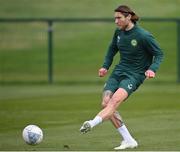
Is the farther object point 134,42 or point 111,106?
point 134,42

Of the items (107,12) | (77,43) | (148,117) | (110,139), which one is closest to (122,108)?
(148,117)

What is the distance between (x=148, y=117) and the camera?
17.9 metres

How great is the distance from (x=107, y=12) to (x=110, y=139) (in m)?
24.6

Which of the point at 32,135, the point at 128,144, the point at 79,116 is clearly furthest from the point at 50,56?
the point at 32,135

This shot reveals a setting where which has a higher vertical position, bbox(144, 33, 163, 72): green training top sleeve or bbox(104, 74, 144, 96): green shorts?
bbox(144, 33, 163, 72): green training top sleeve

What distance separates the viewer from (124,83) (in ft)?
43.8

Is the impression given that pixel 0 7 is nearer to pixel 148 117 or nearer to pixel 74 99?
pixel 74 99

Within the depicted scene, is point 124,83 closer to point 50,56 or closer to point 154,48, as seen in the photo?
point 154,48

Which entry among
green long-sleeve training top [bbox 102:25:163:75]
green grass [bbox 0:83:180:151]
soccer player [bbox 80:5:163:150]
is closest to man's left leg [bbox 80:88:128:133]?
soccer player [bbox 80:5:163:150]

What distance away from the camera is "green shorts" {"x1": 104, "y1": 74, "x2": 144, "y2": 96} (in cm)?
1333

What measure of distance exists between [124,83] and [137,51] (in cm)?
55

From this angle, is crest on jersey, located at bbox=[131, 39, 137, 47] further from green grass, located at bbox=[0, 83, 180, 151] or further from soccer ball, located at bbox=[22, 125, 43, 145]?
soccer ball, located at bbox=[22, 125, 43, 145]

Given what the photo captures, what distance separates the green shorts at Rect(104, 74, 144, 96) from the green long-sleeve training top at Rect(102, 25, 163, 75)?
0.32 ft

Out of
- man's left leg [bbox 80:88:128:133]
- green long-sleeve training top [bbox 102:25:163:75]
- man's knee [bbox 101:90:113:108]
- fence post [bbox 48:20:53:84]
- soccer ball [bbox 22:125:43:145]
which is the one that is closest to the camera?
man's left leg [bbox 80:88:128:133]
